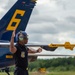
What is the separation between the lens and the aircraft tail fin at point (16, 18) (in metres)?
17.3

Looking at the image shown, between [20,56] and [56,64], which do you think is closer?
[20,56]

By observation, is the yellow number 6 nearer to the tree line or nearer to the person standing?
the tree line

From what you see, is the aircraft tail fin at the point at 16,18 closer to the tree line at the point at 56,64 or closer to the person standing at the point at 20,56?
the tree line at the point at 56,64

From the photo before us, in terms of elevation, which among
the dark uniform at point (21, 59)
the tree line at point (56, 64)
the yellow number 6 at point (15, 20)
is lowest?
the tree line at point (56, 64)

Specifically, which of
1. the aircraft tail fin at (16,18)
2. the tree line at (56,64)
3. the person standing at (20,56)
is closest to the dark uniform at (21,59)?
the person standing at (20,56)

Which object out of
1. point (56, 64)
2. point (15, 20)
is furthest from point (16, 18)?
point (56, 64)

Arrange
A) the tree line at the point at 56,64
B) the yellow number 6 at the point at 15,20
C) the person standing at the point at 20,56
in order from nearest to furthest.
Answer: the person standing at the point at 20,56
the yellow number 6 at the point at 15,20
the tree line at the point at 56,64

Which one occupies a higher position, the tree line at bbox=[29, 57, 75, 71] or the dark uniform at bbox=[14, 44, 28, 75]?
the dark uniform at bbox=[14, 44, 28, 75]

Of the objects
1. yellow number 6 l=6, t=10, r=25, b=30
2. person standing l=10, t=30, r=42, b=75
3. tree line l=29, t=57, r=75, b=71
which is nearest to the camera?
person standing l=10, t=30, r=42, b=75

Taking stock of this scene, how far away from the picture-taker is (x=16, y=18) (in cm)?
1794

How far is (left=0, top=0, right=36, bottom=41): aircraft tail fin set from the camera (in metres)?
17.3

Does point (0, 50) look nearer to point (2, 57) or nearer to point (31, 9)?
point (2, 57)

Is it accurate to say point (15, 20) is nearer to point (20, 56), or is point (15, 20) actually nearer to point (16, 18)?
point (16, 18)

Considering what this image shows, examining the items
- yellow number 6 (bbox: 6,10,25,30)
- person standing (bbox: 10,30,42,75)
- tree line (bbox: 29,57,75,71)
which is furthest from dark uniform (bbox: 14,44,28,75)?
Answer: tree line (bbox: 29,57,75,71)
